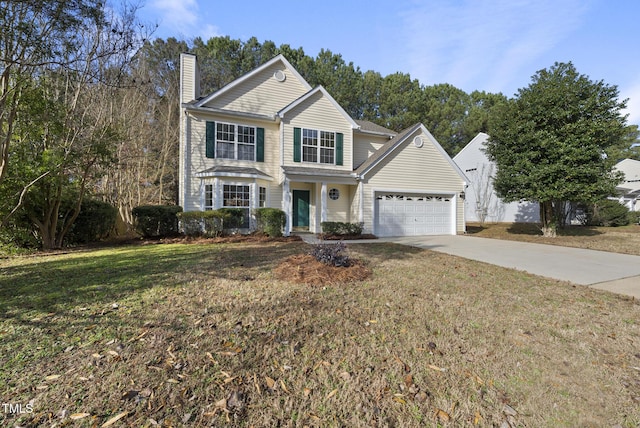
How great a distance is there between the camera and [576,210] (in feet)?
70.0

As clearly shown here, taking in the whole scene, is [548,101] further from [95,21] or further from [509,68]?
[95,21]

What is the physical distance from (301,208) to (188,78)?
7.85m

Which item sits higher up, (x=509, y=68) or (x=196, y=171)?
(x=509, y=68)

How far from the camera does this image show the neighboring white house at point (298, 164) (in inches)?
485

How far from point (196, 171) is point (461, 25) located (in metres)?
11.5

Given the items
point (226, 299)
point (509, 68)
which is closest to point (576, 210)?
point (509, 68)

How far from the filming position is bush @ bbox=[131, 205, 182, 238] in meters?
10.7

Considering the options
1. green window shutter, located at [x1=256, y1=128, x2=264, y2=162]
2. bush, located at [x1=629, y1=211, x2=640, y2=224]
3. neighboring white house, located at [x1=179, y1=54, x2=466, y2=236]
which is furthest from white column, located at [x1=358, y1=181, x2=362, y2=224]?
bush, located at [x1=629, y1=211, x2=640, y2=224]

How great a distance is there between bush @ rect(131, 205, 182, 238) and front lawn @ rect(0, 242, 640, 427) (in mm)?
5937

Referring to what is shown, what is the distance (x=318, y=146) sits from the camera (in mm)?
13930

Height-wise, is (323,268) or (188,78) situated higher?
(188,78)

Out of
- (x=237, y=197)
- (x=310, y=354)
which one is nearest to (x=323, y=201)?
(x=237, y=197)

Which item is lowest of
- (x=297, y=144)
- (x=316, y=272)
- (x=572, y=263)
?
(x=572, y=263)

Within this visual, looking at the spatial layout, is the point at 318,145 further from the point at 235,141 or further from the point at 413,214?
the point at 413,214
